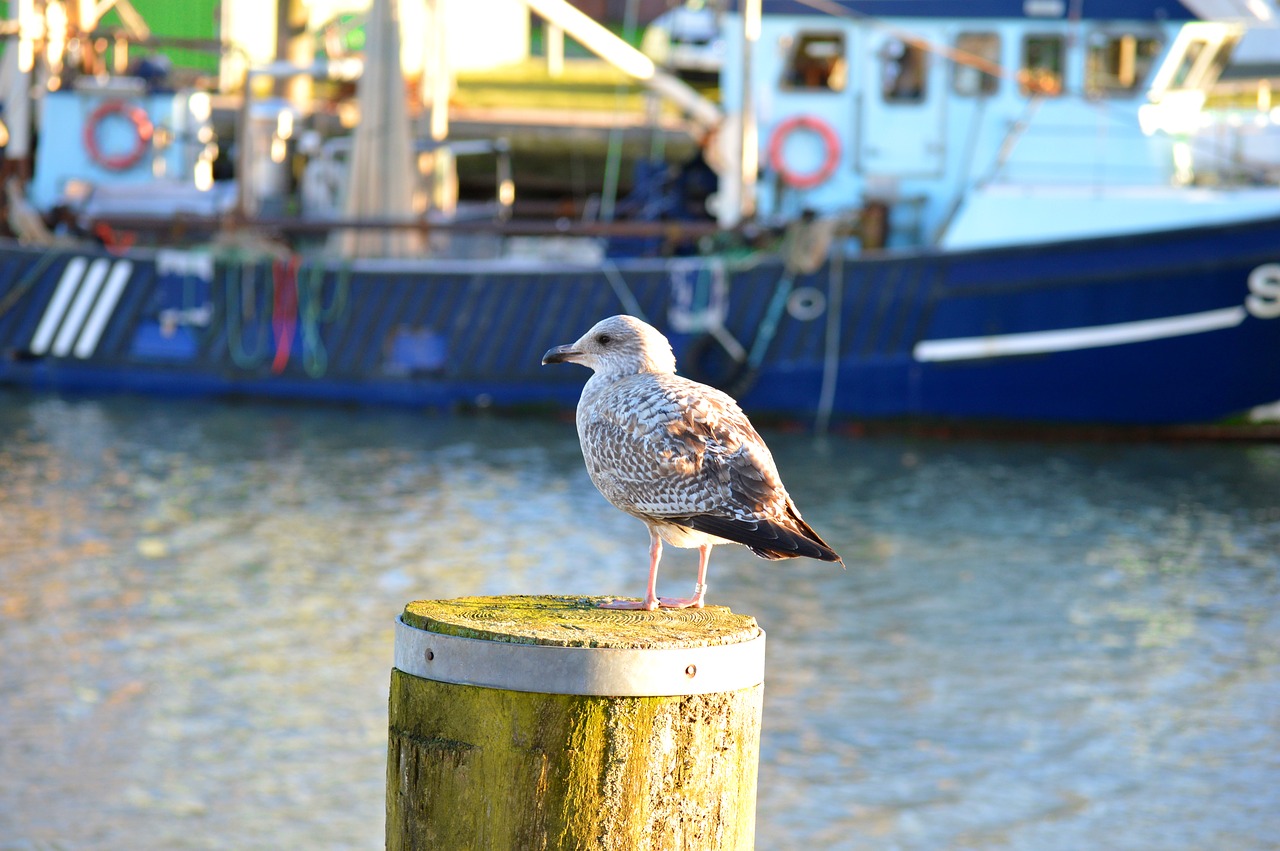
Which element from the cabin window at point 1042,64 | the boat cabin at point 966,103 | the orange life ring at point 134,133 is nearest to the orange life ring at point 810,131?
the boat cabin at point 966,103

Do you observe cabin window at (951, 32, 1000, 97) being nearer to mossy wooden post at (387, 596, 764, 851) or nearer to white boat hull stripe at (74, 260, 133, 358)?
white boat hull stripe at (74, 260, 133, 358)

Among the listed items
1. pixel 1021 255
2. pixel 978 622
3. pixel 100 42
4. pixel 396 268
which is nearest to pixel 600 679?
pixel 978 622

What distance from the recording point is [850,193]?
20.7 meters

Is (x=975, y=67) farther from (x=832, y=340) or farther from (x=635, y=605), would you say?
(x=635, y=605)

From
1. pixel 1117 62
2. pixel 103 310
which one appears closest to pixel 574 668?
pixel 1117 62

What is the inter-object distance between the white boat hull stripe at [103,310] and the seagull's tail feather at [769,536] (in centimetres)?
1805

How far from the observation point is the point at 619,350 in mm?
4129

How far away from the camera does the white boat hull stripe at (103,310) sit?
2094 cm

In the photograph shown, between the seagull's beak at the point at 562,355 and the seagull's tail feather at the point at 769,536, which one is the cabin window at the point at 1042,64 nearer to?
the seagull's beak at the point at 562,355

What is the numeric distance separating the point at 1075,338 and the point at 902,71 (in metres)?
3.97

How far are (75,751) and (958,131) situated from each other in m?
14.6

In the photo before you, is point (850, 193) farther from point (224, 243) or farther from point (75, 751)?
point (75, 751)

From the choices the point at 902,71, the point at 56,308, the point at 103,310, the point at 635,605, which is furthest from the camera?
the point at 56,308

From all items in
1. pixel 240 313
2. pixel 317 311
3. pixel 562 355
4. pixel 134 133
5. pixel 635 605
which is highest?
pixel 562 355
